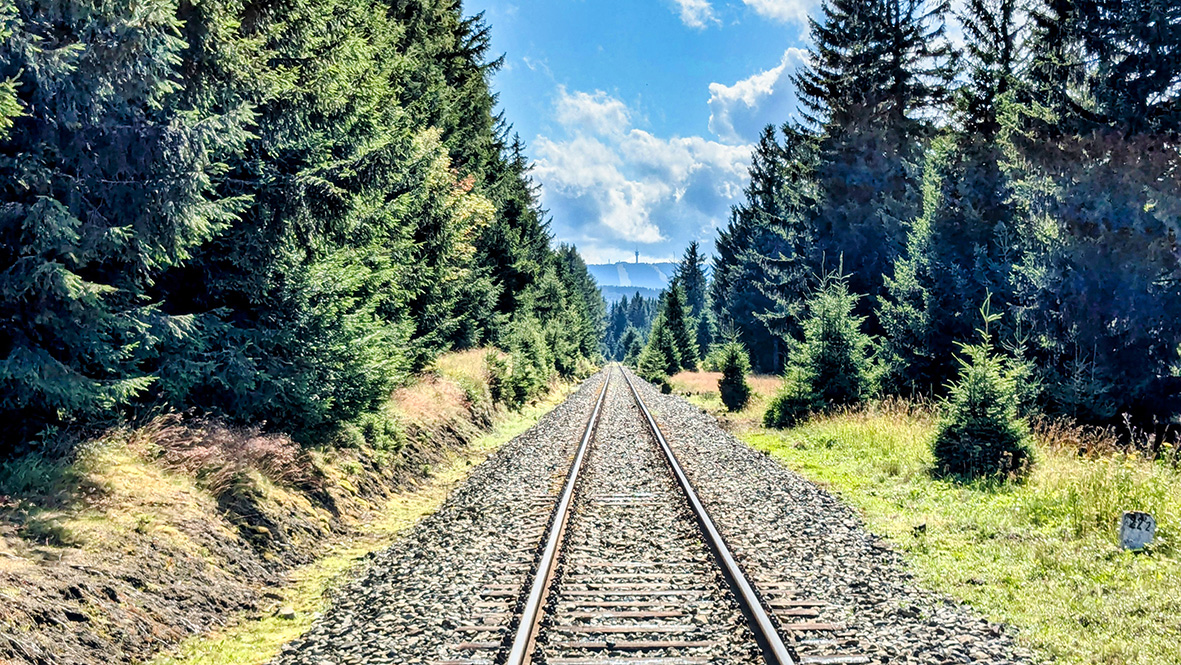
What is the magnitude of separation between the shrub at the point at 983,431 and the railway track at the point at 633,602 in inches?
193

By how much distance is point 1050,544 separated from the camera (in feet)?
21.4

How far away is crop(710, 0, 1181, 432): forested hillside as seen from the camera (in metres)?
12.7

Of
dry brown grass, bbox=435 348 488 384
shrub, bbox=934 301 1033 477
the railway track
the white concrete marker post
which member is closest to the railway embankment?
the railway track

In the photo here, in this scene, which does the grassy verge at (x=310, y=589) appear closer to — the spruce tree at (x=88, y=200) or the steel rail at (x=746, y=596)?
the spruce tree at (x=88, y=200)

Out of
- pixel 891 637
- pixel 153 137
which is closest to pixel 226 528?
pixel 153 137

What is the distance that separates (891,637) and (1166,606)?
7.62 ft

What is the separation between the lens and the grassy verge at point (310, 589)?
4.65 metres

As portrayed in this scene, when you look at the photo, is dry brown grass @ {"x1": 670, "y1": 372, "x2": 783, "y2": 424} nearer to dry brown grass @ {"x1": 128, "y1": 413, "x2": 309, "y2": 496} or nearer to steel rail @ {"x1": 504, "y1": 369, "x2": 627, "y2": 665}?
steel rail @ {"x1": 504, "y1": 369, "x2": 627, "y2": 665}

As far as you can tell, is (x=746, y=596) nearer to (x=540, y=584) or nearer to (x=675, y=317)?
(x=540, y=584)

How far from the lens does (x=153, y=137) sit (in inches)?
233

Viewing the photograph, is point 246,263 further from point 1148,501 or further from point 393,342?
Result: point 1148,501

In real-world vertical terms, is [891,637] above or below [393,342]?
below

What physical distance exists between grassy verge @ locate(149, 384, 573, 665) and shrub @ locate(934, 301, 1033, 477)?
8.40 meters

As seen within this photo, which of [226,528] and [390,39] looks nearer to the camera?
[226,528]
